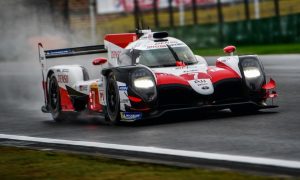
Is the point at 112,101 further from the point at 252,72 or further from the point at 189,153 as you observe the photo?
the point at 189,153

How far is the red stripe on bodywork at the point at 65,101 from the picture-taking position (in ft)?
49.6

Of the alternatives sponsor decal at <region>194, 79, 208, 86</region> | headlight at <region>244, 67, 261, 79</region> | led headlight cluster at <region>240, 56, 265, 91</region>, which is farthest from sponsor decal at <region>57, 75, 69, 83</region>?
headlight at <region>244, 67, 261, 79</region>

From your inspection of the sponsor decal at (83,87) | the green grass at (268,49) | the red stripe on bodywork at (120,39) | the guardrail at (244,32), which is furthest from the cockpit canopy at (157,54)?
the guardrail at (244,32)

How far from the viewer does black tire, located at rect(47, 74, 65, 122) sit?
50.8 ft

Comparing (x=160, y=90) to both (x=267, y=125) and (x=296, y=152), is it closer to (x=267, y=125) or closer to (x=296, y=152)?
(x=267, y=125)

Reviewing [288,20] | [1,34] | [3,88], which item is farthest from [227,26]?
[3,88]

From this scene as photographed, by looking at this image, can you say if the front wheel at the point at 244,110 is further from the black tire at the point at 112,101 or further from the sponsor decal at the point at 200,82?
the black tire at the point at 112,101

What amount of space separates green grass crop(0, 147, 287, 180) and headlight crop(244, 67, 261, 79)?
12.9ft

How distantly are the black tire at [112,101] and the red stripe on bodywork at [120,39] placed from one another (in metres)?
1.35

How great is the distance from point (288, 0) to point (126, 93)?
209 feet

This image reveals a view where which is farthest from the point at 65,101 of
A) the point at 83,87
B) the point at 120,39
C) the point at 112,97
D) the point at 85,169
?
the point at 85,169

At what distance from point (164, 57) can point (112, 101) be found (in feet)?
3.36

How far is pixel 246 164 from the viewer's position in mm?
8266

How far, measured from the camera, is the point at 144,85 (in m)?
12.7
